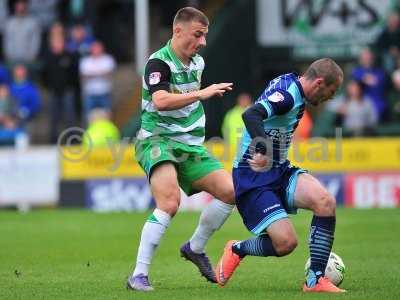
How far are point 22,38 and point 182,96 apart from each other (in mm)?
15112

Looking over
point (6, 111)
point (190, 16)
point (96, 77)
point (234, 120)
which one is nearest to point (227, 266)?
point (190, 16)

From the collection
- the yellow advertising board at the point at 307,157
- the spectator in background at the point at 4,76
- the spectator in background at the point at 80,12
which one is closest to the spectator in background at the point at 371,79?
the yellow advertising board at the point at 307,157

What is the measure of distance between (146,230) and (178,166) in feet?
2.30

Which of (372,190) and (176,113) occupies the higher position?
(176,113)

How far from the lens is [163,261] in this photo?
11.7 meters

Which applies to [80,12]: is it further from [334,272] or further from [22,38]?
[334,272]

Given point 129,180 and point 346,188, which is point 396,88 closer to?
point 346,188

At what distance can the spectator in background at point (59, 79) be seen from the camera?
22359mm

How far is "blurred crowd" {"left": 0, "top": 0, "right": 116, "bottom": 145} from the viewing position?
22.1m

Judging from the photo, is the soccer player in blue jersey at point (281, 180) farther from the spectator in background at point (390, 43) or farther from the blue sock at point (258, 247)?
the spectator in background at point (390, 43)

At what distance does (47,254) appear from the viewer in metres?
12.4

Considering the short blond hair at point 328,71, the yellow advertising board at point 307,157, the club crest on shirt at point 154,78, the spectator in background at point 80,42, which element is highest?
the short blond hair at point 328,71

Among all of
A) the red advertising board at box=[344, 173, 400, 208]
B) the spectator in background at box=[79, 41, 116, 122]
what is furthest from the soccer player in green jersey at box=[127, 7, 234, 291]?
the spectator in background at box=[79, 41, 116, 122]

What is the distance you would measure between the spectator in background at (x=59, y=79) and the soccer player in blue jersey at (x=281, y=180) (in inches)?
532
